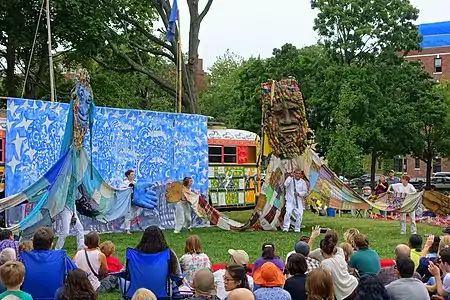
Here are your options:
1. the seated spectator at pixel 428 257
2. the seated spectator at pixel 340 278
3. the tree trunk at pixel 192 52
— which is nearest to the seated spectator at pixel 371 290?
the seated spectator at pixel 340 278

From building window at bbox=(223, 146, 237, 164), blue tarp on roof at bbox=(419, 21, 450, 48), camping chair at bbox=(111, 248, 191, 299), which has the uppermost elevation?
blue tarp on roof at bbox=(419, 21, 450, 48)

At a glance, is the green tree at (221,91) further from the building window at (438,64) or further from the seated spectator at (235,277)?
the seated spectator at (235,277)

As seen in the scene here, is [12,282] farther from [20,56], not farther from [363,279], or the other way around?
[20,56]

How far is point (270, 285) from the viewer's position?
263 inches

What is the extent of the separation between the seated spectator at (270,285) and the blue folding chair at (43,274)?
88.9 inches

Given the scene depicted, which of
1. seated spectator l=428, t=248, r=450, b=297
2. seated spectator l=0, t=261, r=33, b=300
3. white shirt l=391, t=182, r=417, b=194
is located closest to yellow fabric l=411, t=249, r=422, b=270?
seated spectator l=428, t=248, r=450, b=297

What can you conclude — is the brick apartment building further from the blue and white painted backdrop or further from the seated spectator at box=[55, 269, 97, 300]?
the seated spectator at box=[55, 269, 97, 300]

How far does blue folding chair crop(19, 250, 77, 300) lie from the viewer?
7570mm

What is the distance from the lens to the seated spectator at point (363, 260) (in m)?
8.23

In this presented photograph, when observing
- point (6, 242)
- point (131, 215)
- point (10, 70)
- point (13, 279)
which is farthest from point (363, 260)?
point (10, 70)

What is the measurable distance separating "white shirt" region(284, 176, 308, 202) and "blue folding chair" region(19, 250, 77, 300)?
10948mm

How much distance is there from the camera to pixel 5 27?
2594 cm

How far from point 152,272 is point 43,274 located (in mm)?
1303

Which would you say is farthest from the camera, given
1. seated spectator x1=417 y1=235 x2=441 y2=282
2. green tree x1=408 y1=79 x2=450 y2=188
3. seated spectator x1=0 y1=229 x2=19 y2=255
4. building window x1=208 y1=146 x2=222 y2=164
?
green tree x1=408 y1=79 x2=450 y2=188
